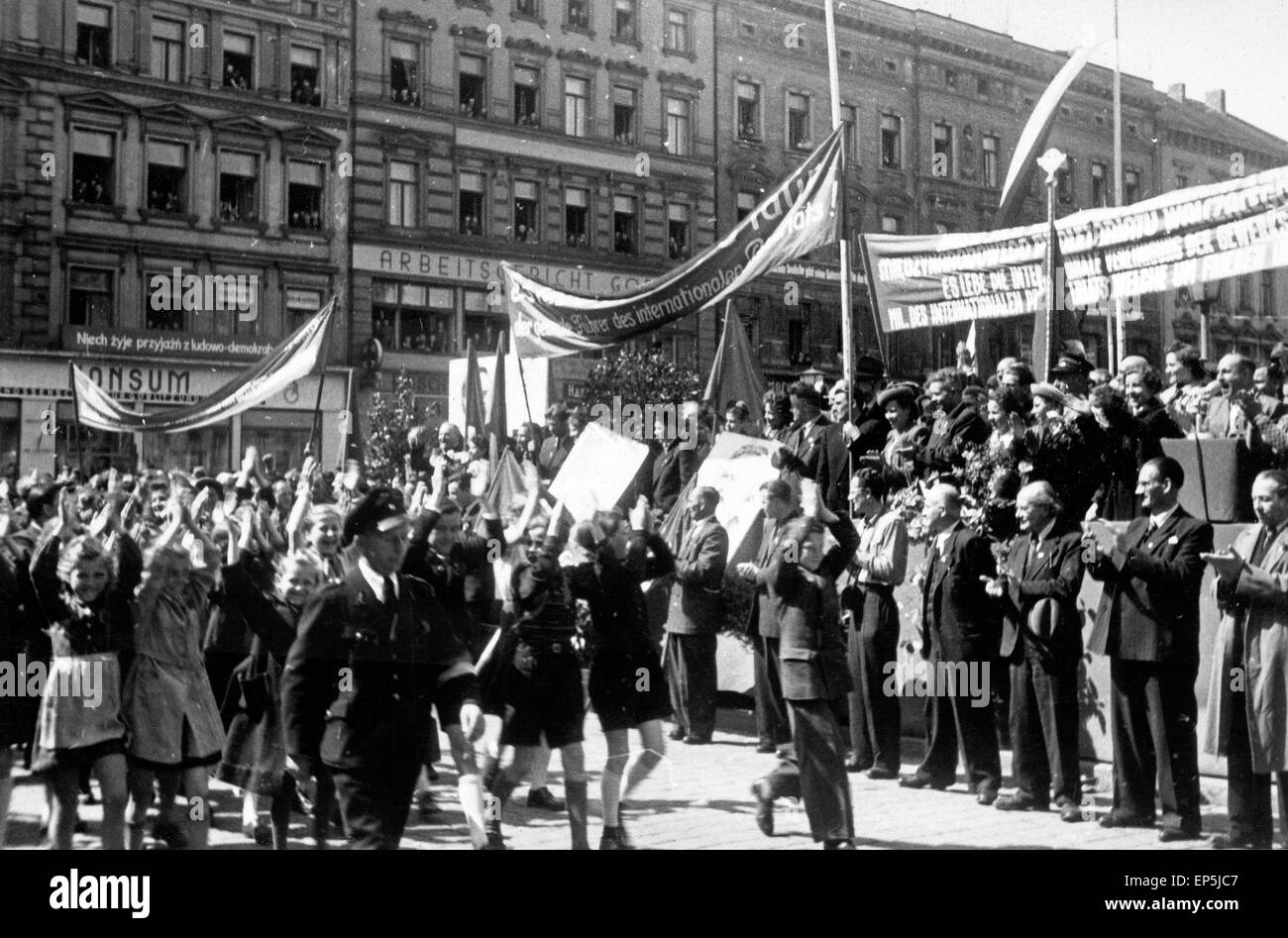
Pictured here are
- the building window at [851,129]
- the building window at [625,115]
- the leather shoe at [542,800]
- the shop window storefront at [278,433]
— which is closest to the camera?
the building window at [625,115]

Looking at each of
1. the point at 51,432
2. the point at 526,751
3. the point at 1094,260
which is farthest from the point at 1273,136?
the point at 51,432

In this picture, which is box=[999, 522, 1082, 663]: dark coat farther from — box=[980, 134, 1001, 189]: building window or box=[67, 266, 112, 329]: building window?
box=[67, 266, 112, 329]: building window

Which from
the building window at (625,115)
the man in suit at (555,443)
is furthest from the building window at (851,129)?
the man in suit at (555,443)

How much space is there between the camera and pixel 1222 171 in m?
8.49

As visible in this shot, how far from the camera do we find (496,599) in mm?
10008

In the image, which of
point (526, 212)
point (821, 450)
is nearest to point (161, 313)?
point (526, 212)

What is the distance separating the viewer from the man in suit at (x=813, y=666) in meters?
7.47

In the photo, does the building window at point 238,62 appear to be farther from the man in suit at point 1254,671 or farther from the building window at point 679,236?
the man in suit at point 1254,671

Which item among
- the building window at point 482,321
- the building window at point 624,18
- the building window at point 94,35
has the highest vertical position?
the building window at point 624,18

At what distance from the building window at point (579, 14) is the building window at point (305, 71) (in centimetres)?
150

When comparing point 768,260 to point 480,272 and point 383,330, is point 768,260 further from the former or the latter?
point 383,330

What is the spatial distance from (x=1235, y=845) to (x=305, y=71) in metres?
6.20

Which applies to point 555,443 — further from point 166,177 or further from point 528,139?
point 166,177
